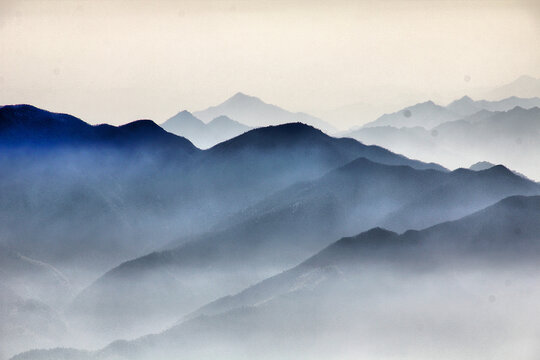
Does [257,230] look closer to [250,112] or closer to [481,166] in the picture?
[250,112]

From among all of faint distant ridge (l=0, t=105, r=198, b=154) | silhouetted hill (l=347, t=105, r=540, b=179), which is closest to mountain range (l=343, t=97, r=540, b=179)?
silhouetted hill (l=347, t=105, r=540, b=179)

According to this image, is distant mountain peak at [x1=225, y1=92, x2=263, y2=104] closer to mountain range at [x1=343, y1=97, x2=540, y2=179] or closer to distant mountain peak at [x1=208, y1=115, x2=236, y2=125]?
distant mountain peak at [x1=208, y1=115, x2=236, y2=125]

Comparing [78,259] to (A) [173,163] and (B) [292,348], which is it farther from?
(B) [292,348]

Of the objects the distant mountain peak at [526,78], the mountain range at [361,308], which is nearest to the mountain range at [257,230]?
the mountain range at [361,308]

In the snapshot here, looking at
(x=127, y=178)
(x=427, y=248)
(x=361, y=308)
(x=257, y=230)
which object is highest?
(x=127, y=178)

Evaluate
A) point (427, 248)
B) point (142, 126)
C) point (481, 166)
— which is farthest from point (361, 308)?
point (142, 126)

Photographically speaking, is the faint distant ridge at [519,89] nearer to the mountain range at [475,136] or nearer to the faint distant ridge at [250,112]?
the mountain range at [475,136]

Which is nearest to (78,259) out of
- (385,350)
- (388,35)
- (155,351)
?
(155,351)
